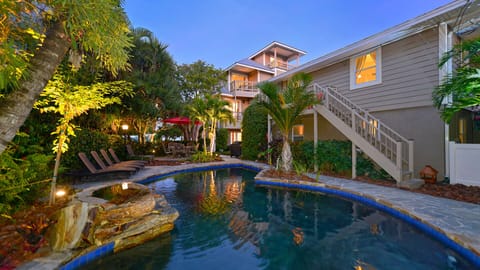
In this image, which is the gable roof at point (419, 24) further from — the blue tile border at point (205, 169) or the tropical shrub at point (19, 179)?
the tropical shrub at point (19, 179)

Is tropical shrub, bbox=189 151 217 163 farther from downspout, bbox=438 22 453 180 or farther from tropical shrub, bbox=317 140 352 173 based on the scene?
downspout, bbox=438 22 453 180

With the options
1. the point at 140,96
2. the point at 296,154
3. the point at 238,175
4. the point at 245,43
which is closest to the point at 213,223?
the point at 238,175

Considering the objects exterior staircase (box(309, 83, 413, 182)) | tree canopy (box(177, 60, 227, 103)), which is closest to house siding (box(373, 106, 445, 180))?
exterior staircase (box(309, 83, 413, 182))

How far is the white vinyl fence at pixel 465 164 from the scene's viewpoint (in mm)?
5598

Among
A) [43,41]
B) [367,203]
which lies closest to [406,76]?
[367,203]

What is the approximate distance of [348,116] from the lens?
27.1ft

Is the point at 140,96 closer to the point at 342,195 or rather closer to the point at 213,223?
the point at 213,223

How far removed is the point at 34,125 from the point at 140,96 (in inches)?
243

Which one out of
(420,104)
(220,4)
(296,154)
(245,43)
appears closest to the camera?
(420,104)

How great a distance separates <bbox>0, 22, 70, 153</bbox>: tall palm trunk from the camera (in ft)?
7.36

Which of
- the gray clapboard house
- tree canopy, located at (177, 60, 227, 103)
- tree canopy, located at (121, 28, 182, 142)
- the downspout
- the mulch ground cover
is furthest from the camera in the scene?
tree canopy, located at (177, 60, 227, 103)

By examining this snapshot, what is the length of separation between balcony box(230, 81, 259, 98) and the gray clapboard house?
1213 centimetres

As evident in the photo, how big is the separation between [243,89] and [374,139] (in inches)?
610

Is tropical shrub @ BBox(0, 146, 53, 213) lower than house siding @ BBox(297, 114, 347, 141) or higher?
lower
